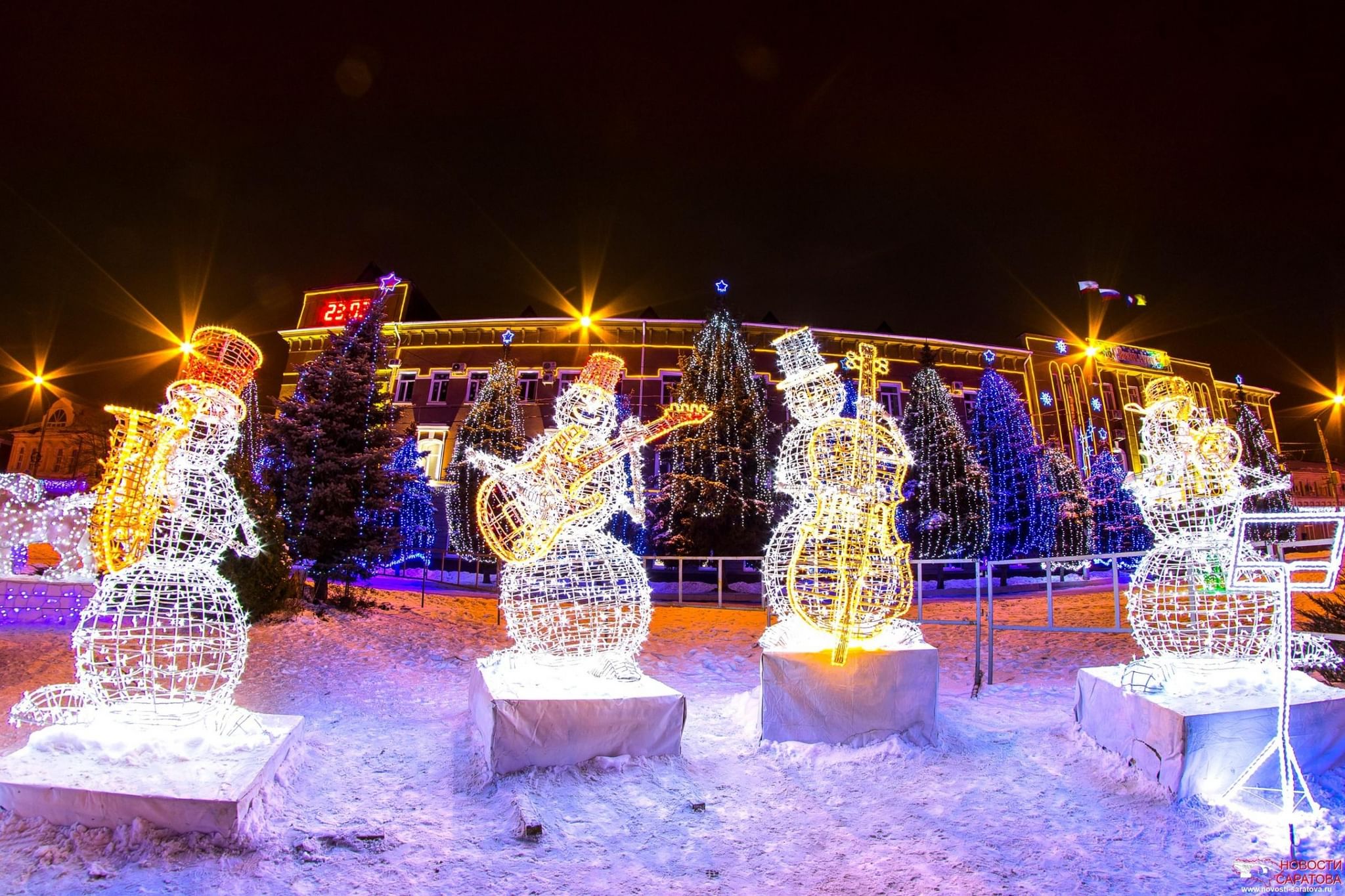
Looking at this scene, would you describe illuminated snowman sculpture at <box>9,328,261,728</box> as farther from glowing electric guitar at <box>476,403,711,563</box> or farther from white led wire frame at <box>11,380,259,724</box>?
glowing electric guitar at <box>476,403,711,563</box>

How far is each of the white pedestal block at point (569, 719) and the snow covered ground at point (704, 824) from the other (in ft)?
0.39

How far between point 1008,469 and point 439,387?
2191cm

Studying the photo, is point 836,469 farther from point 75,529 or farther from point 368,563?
point 75,529

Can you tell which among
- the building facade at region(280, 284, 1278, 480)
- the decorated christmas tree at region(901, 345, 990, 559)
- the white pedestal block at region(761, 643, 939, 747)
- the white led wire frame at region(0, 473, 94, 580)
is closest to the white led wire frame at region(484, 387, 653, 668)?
the white pedestal block at region(761, 643, 939, 747)

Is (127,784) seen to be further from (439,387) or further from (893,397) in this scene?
(893,397)

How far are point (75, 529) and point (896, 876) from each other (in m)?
14.3

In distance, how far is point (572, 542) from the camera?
5020mm

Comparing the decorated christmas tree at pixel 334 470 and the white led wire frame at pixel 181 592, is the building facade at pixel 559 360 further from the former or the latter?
the white led wire frame at pixel 181 592

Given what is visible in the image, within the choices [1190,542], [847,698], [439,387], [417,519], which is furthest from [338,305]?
[1190,542]

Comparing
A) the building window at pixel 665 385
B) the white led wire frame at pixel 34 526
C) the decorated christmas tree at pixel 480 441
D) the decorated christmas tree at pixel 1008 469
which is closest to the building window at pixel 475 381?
the decorated christmas tree at pixel 480 441

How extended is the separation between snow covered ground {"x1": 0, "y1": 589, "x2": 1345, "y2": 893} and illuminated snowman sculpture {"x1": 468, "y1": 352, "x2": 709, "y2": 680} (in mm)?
919

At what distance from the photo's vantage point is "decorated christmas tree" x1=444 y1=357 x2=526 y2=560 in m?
20.2

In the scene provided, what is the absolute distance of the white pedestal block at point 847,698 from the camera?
504 centimetres

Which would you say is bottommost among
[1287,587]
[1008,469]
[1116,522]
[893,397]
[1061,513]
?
[1287,587]
